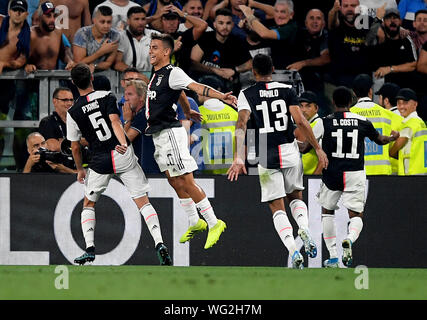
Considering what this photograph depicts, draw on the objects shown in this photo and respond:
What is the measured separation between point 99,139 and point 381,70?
462cm

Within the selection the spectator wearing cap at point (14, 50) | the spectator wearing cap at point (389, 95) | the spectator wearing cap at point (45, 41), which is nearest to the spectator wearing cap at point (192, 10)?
the spectator wearing cap at point (45, 41)

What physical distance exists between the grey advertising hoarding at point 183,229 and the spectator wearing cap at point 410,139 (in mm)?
597

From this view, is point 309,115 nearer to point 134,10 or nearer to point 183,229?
point 183,229

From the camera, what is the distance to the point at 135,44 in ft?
39.9

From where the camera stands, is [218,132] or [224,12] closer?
[218,132]

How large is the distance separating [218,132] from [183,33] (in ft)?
6.55

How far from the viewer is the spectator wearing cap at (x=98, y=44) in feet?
39.1

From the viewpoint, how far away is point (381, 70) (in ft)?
41.1

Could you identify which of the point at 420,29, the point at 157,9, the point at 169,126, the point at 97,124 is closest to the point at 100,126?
the point at 97,124

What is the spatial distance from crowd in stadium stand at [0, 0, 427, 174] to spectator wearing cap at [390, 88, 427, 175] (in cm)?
59

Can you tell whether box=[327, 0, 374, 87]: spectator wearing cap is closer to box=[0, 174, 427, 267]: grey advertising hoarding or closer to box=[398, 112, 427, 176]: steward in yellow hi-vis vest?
box=[398, 112, 427, 176]: steward in yellow hi-vis vest

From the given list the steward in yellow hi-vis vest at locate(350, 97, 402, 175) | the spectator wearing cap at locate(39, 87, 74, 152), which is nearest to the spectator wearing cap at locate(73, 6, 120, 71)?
the spectator wearing cap at locate(39, 87, 74, 152)

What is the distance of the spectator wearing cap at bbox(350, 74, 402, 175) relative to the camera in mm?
10891

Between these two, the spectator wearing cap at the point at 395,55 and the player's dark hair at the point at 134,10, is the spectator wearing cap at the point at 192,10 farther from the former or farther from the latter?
the spectator wearing cap at the point at 395,55
